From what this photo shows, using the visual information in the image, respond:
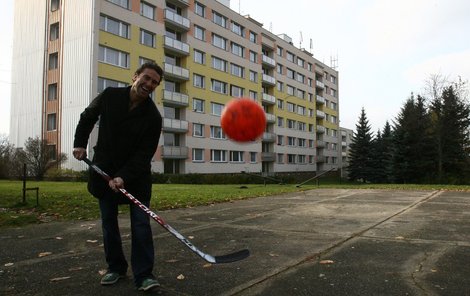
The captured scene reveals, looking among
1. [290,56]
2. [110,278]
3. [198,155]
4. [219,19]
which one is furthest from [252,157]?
[110,278]

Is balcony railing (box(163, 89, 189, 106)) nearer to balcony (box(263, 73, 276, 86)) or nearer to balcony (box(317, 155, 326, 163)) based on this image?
balcony (box(263, 73, 276, 86))

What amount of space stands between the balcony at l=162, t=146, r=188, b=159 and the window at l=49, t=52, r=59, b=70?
11.3 m

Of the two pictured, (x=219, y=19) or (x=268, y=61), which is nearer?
(x=219, y=19)

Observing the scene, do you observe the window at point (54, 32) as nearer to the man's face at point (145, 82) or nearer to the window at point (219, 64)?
the window at point (219, 64)

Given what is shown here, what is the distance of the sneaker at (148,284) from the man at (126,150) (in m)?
0.30

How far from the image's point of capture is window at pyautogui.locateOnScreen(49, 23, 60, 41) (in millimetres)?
33312

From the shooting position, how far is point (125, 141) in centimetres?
370

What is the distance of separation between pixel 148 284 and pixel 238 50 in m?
46.2

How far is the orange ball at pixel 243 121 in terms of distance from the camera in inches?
250

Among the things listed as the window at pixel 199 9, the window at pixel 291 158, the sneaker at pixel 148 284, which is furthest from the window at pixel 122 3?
the window at pixel 291 158

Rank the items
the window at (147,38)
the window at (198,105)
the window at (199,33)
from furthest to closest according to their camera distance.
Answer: the window at (199,33), the window at (198,105), the window at (147,38)

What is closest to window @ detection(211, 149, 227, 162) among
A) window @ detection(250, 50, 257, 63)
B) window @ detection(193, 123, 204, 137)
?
window @ detection(193, 123, 204, 137)

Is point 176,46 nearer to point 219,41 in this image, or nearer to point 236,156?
point 219,41

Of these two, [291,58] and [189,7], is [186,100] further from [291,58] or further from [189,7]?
[291,58]
